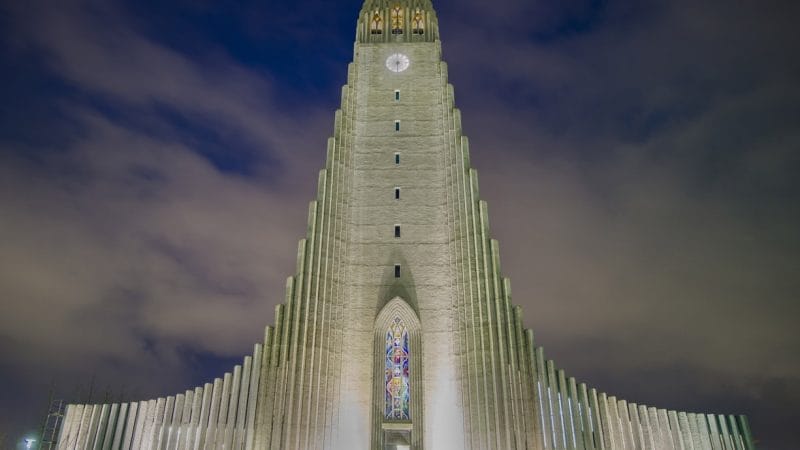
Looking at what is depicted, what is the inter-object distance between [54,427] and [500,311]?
19.3 m

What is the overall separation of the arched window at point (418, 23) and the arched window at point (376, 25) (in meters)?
1.64

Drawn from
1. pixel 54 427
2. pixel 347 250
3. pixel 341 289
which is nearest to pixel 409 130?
pixel 347 250

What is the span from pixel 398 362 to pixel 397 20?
1752cm

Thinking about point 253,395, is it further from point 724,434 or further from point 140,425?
point 724,434

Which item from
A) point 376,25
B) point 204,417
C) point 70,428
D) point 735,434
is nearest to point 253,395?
point 204,417

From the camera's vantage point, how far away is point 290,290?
70.3ft

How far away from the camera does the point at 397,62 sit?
89.9 feet

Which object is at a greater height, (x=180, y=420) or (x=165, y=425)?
(x=180, y=420)

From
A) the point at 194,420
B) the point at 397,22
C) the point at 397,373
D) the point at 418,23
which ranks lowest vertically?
the point at 194,420

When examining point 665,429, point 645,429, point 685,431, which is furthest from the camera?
point 685,431

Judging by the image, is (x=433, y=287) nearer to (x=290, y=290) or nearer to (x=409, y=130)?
(x=290, y=290)

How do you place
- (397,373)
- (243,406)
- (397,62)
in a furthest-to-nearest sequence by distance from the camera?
(397,62), (397,373), (243,406)

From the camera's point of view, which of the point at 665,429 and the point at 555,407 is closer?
the point at 555,407

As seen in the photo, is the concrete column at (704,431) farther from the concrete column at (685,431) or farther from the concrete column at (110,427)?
the concrete column at (110,427)
